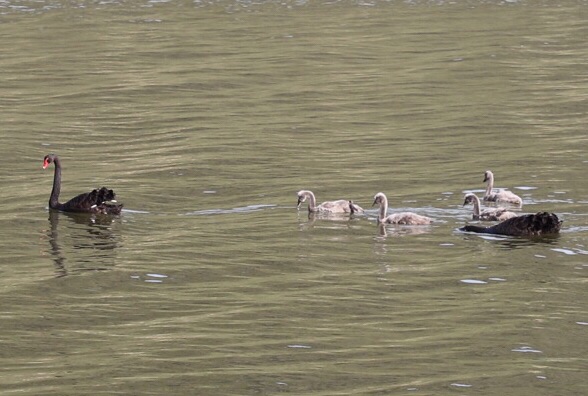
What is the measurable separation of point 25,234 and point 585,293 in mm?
8187

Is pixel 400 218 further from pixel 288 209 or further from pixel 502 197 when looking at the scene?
pixel 502 197

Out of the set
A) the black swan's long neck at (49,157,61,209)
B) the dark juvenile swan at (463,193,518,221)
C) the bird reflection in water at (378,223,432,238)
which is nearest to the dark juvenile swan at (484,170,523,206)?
the dark juvenile swan at (463,193,518,221)

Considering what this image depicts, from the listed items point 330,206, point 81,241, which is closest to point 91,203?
point 81,241

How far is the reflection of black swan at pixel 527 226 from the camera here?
65.3 ft

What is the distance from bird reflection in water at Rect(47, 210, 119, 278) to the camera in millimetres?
19172

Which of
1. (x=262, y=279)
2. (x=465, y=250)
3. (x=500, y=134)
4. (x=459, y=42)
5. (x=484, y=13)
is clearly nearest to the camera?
(x=262, y=279)

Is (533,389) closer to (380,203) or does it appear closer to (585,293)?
(585,293)

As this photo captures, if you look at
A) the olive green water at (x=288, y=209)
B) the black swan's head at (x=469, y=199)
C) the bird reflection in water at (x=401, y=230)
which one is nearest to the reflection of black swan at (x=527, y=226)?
the olive green water at (x=288, y=209)

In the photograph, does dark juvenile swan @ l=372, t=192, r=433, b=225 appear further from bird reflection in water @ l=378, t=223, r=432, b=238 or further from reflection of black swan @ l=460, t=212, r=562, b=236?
reflection of black swan @ l=460, t=212, r=562, b=236

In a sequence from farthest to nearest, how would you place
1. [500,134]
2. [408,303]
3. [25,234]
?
1. [500,134]
2. [25,234]
3. [408,303]

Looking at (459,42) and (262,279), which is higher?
(459,42)

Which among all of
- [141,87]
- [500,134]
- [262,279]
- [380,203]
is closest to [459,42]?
[141,87]

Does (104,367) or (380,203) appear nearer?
(104,367)

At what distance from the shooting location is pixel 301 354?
14742 millimetres
